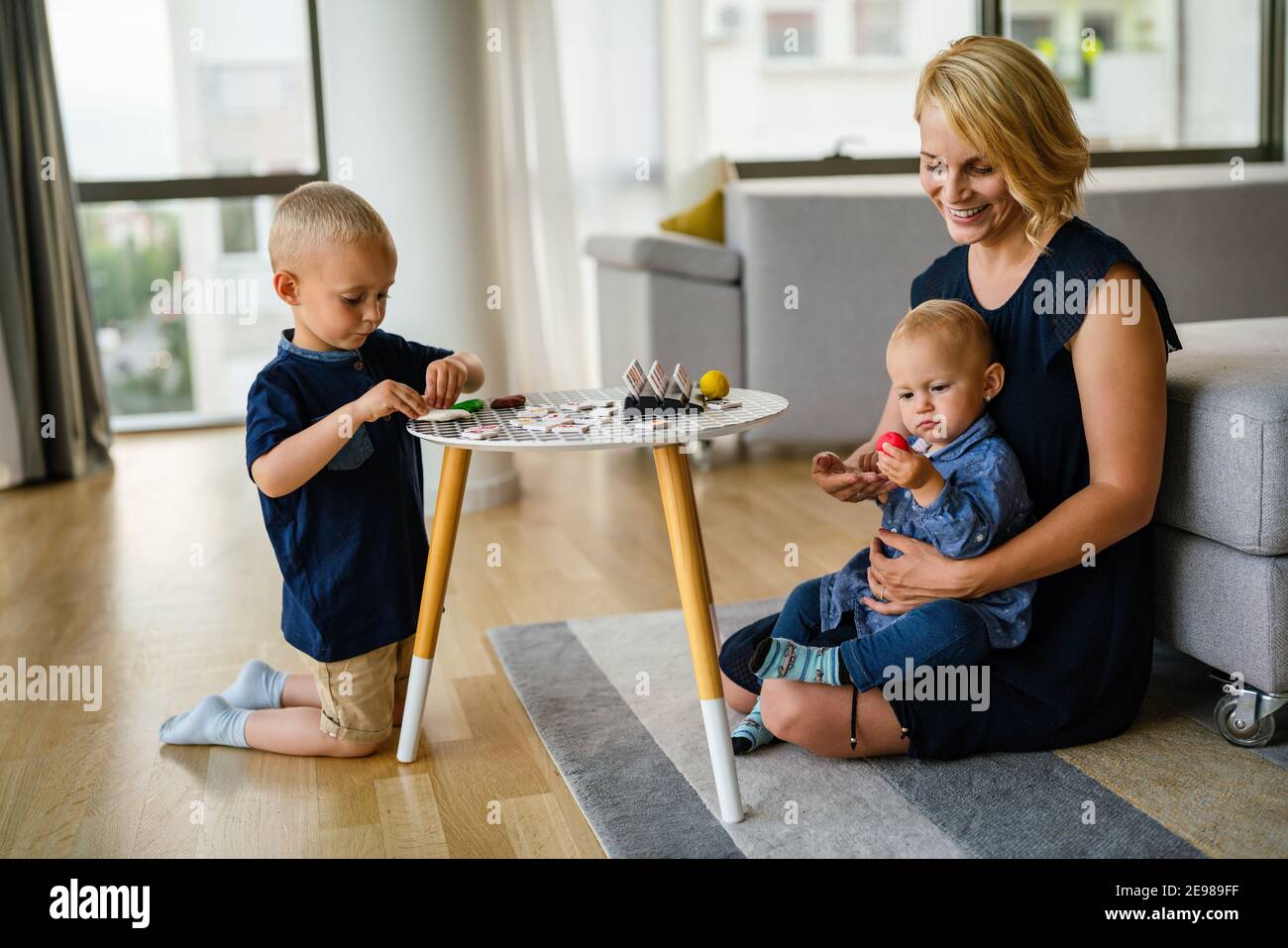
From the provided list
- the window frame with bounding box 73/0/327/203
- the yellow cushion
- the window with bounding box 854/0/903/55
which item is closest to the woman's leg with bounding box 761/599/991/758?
the yellow cushion

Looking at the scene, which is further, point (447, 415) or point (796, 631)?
point (796, 631)

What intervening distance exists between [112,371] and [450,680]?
2.77 meters

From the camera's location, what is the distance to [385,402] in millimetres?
1466

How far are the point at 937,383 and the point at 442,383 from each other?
58 cm

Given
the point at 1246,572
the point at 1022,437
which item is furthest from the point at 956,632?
the point at 1246,572

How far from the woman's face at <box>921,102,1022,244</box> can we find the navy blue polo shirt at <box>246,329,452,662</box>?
0.73 m

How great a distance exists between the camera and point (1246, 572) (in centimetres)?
154

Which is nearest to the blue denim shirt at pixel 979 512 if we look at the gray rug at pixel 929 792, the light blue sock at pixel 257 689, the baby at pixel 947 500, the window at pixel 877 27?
the baby at pixel 947 500

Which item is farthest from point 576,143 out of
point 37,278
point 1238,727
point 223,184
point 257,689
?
point 1238,727

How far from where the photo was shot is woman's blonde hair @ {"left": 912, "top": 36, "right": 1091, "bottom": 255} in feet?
4.75

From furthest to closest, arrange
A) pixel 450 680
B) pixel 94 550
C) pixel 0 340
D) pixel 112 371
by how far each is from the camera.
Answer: pixel 112 371
pixel 0 340
pixel 94 550
pixel 450 680

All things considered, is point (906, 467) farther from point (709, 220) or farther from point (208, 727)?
point (709, 220)

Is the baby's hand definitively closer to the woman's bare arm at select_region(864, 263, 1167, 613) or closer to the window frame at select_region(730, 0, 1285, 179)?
the woman's bare arm at select_region(864, 263, 1167, 613)
